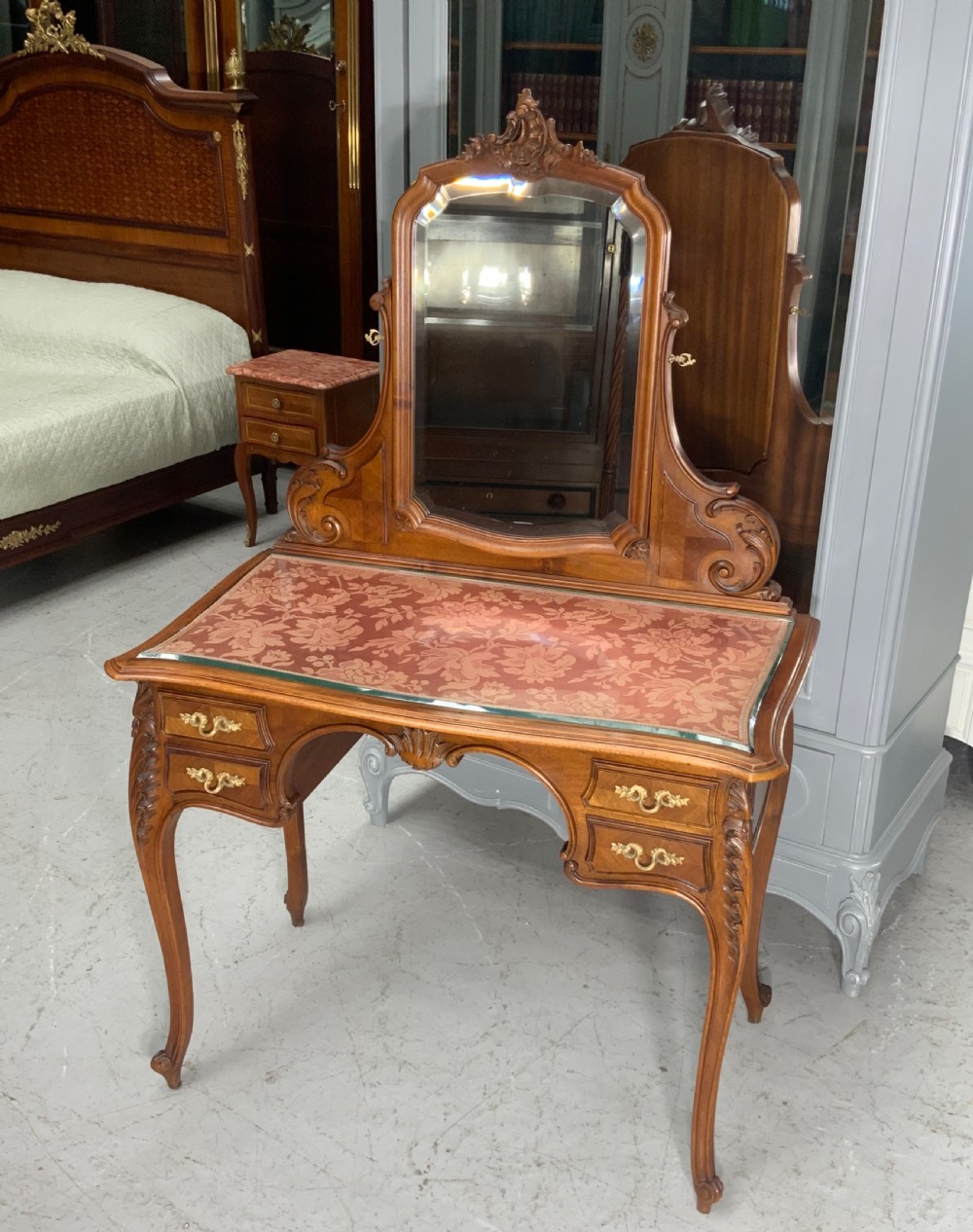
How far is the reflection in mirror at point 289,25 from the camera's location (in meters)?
4.66

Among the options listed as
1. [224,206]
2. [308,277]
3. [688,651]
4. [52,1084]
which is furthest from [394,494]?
[308,277]

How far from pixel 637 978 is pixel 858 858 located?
1.38ft

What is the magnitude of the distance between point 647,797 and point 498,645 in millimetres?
299

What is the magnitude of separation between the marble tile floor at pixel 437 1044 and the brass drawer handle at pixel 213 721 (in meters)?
0.60

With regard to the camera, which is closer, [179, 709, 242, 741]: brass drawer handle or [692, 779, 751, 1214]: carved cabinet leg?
[692, 779, 751, 1214]: carved cabinet leg

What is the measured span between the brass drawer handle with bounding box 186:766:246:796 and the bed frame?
229 centimetres

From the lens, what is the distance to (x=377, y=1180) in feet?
5.59

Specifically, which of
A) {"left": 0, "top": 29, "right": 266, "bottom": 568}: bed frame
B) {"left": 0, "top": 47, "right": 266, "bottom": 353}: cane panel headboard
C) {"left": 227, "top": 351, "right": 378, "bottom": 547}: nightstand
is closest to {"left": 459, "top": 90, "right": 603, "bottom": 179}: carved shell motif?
{"left": 227, "top": 351, "right": 378, "bottom": 547}: nightstand

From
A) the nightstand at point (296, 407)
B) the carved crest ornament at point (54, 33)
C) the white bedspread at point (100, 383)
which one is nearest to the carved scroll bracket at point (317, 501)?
the white bedspread at point (100, 383)

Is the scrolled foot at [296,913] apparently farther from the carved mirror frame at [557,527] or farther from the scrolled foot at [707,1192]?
the scrolled foot at [707,1192]

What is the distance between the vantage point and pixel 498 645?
1.67 m

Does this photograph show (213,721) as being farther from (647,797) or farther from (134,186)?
(134,186)

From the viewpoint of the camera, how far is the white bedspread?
11.5ft

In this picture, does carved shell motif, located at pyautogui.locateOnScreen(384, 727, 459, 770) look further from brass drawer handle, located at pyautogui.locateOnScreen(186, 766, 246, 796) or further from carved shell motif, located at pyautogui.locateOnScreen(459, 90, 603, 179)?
carved shell motif, located at pyautogui.locateOnScreen(459, 90, 603, 179)
